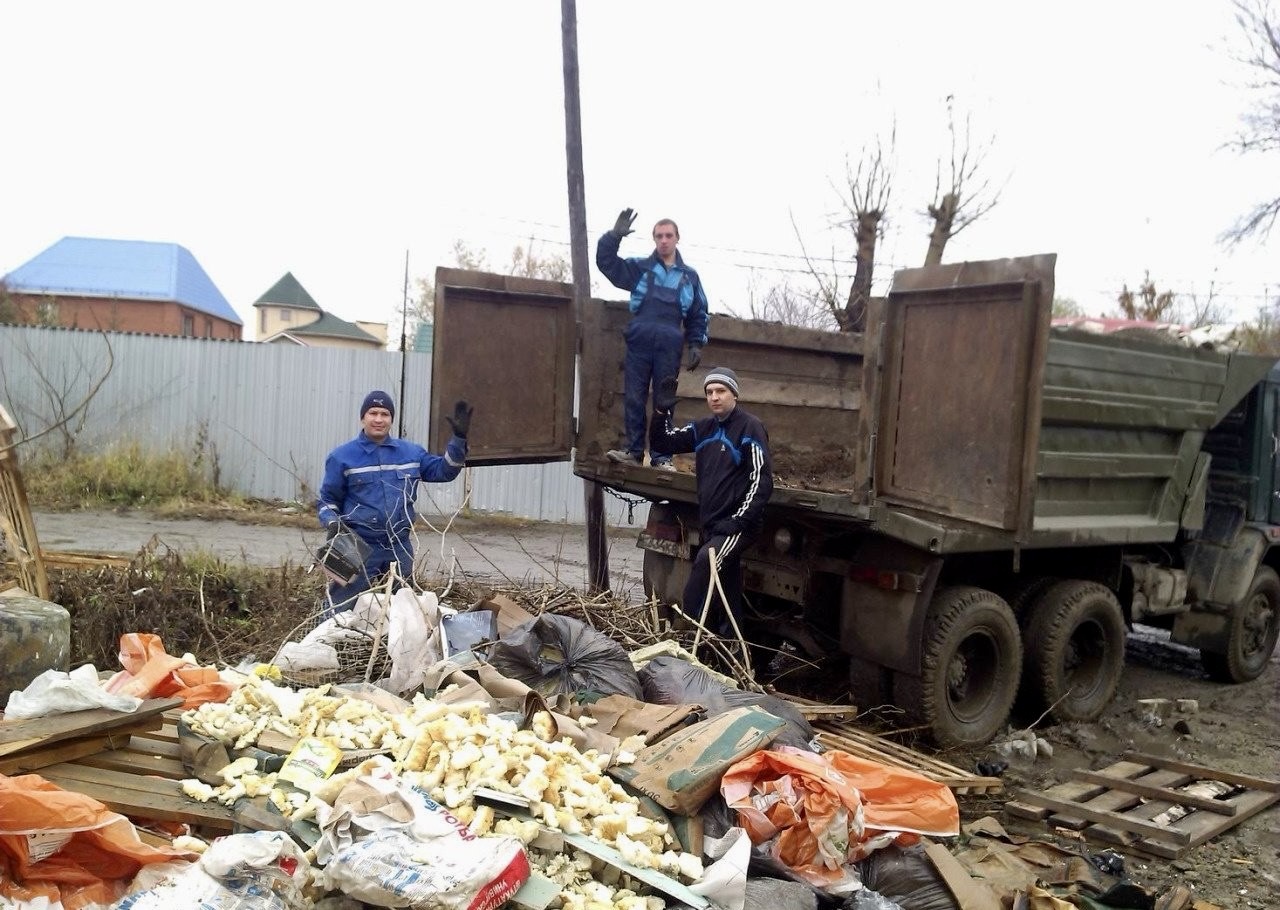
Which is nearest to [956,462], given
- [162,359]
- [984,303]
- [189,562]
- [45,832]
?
[984,303]

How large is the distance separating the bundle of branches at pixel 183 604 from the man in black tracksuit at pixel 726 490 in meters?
2.10

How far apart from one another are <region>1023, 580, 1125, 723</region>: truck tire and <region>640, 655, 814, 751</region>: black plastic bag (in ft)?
7.18

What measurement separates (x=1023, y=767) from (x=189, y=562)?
487cm

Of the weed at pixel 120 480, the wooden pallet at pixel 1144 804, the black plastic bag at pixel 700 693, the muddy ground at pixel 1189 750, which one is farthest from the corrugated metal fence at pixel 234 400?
the black plastic bag at pixel 700 693

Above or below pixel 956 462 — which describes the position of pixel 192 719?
below

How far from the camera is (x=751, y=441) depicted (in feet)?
18.0

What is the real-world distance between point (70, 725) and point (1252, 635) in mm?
7753

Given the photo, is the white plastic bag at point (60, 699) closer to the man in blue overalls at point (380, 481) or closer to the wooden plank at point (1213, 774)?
the man in blue overalls at point (380, 481)

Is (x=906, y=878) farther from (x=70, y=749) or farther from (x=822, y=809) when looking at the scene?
(x=70, y=749)

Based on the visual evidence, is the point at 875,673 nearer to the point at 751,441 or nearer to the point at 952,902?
the point at 751,441

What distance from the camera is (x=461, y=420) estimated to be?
5586 mm

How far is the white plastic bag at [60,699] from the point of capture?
3412 millimetres

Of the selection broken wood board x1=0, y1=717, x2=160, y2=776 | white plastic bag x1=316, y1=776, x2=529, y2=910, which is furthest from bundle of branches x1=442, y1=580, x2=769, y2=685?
white plastic bag x1=316, y1=776, x2=529, y2=910

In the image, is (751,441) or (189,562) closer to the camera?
(751,441)
